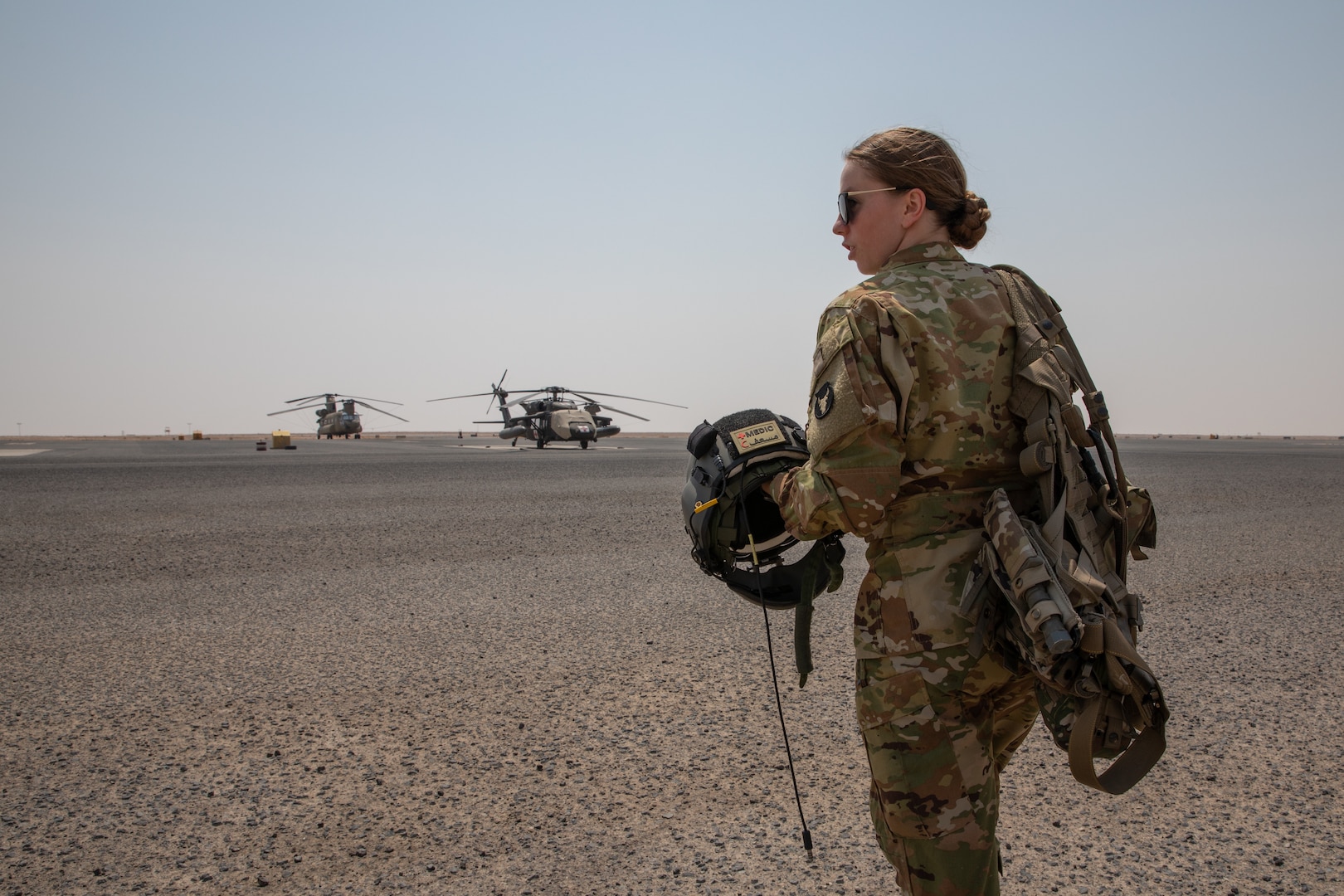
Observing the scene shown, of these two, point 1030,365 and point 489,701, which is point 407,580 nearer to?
point 489,701

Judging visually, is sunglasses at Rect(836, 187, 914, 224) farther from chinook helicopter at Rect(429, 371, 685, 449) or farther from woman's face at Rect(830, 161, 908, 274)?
chinook helicopter at Rect(429, 371, 685, 449)

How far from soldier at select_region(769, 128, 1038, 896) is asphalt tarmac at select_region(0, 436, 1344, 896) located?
123 centimetres

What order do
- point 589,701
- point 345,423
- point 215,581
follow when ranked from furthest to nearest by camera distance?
point 345,423 < point 215,581 < point 589,701

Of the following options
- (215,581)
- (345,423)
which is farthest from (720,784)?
(345,423)

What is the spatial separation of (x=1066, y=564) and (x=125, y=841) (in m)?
3.40

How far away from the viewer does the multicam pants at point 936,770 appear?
204 centimetres

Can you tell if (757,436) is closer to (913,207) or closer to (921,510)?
(921,510)

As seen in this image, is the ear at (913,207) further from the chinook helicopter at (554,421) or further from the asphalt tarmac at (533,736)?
the chinook helicopter at (554,421)

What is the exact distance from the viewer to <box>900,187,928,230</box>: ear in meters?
2.22

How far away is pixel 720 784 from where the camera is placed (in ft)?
12.8

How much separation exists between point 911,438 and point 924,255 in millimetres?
474

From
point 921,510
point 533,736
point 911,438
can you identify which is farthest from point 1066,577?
point 533,736

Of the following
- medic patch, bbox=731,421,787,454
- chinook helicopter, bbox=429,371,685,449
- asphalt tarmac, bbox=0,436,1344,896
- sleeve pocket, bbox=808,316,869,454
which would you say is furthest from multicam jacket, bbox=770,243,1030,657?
chinook helicopter, bbox=429,371,685,449

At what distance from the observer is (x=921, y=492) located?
216cm
